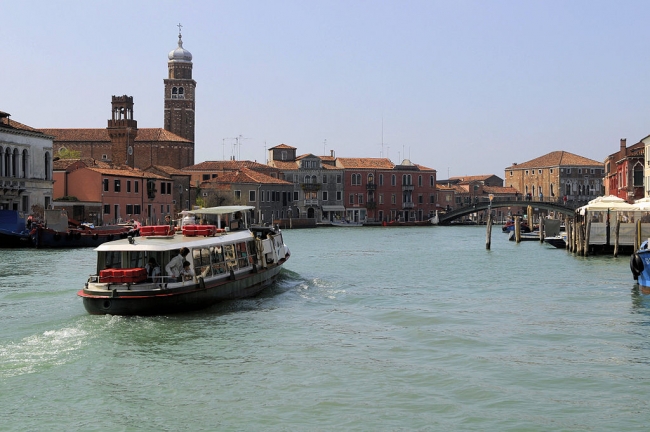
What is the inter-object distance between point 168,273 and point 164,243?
75 centimetres

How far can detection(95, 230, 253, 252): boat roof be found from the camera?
17.4 meters

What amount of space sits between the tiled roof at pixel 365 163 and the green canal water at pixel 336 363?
69.3 metres

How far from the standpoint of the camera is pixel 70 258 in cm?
3481

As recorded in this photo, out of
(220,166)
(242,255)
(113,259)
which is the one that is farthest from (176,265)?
(220,166)

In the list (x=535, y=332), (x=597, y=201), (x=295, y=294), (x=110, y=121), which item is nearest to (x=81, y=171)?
(x=110, y=121)

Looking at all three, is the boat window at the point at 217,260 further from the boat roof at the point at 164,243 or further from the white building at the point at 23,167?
the white building at the point at 23,167

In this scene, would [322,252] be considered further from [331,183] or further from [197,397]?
[331,183]

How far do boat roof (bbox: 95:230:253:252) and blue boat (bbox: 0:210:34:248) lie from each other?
22537 mm

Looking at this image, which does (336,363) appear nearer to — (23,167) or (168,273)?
(168,273)

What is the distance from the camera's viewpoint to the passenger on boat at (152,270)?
17312 millimetres

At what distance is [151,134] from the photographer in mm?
88875

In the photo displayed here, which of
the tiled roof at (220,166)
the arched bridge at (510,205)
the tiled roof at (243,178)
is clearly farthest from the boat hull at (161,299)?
the tiled roof at (220,166)

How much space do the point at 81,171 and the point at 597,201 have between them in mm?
32433

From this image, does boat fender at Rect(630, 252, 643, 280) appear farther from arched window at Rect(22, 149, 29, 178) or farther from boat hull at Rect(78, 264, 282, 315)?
arched window at Rect(22, 149, 29, 178)
